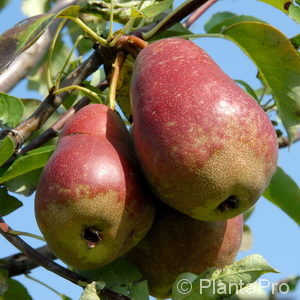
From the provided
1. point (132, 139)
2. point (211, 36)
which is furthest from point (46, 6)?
point (132, 139)

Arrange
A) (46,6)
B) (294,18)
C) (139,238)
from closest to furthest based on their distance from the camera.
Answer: (139,238)
(294,18)
(46,6)

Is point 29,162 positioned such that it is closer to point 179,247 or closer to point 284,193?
point 179,247

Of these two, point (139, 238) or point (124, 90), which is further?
point (124, 90)

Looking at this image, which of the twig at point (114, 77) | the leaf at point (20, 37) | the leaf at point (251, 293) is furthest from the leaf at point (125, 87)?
the leaf at point (251, 293)

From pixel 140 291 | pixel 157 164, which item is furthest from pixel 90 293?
pixel 157 164

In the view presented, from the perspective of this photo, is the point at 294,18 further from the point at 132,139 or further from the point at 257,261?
the point at 257,261

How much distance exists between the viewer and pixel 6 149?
176cm

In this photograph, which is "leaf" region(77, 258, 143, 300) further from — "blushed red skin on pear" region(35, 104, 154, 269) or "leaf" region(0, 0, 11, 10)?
"leaf" region(0, 0, 11, 10)

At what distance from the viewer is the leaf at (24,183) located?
197cm

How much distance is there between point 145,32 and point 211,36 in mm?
172

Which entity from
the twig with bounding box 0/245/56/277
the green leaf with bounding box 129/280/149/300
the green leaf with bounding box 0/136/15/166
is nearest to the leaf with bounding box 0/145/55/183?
the green leaf with bounding box 0/136/15/166

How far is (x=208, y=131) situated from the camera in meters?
1.51

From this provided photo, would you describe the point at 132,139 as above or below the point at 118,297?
above

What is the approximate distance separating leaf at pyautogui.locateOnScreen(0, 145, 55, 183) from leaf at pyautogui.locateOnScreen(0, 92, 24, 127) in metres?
0.13
